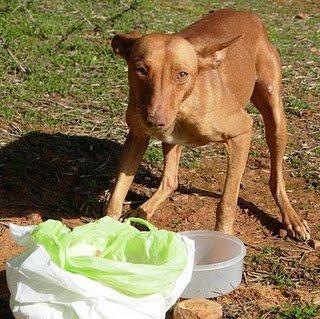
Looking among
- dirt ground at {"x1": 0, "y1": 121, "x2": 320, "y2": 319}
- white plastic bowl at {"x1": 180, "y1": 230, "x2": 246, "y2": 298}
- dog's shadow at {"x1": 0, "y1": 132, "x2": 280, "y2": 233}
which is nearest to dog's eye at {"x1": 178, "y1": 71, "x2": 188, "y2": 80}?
white plastic bowl at {"x1": 180, "y1": 230, "x2": 246, "y2": 298}

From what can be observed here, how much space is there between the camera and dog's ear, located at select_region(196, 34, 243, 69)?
15.3 ft

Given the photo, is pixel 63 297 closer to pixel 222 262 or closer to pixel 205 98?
pixel 222 262

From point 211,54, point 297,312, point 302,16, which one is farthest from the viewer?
point 302,16

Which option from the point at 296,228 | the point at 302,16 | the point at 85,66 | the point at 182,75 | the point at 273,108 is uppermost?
the point at 182,75

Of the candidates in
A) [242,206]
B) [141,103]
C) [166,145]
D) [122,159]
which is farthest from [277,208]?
[141,103]

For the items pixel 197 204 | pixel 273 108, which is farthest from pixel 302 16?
pixel 197 204

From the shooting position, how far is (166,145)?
561cm

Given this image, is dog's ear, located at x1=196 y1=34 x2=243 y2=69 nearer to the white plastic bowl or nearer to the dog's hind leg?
the dog's hind leg

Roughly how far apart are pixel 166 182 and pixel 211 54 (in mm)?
1294

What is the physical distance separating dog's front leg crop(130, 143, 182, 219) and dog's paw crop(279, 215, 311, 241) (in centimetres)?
91

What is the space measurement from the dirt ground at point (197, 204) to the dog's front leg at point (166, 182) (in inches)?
3.6

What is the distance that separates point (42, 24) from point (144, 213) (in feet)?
17.3

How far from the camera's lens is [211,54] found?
185 inches

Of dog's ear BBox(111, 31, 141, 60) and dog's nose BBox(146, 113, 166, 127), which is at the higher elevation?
dog's ear BBox(111, 31, 141, 60)
